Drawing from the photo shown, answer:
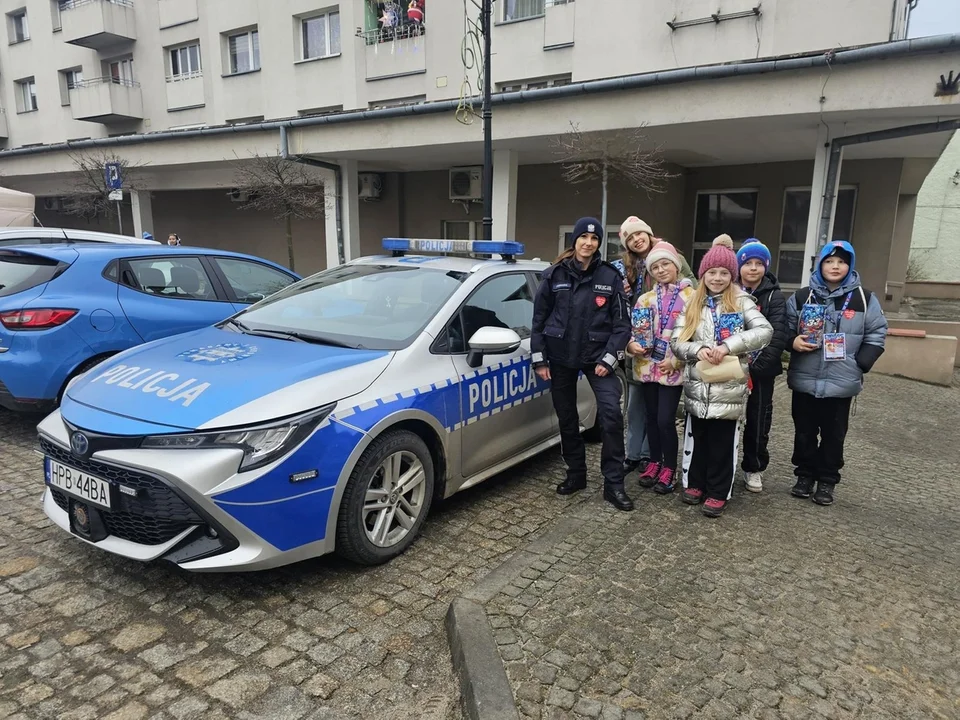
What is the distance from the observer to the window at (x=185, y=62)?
21.4 meters

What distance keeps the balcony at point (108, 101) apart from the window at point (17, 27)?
244 inches

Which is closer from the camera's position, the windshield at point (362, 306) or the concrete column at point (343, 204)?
the windshield at point (362, 306)

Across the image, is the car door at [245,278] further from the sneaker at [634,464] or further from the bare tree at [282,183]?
the bare tree at [282,183]

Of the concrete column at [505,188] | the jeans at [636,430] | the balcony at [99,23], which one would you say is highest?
the balcony at [99,23]

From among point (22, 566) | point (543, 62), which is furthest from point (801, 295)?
point (543, 62)

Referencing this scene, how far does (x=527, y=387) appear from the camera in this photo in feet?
13.6

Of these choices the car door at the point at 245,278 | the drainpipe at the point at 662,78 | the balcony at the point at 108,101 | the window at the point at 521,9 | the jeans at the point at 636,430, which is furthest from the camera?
the balcony at the point at 108,101

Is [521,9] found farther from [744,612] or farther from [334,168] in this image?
[744,612]

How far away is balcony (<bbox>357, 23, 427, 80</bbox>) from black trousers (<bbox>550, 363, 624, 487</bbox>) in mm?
15228

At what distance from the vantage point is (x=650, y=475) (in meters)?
4.30

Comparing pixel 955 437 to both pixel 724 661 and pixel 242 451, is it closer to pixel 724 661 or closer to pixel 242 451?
pixel 724 661

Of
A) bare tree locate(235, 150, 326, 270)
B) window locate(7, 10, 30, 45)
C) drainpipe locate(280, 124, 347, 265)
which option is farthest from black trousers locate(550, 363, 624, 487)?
window locate(7, 10, 30, 45)

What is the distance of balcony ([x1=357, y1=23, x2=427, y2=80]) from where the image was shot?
16.9 metres

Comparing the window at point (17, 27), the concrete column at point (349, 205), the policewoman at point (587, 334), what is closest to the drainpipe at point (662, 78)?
the concrete column at point (349, 205)
